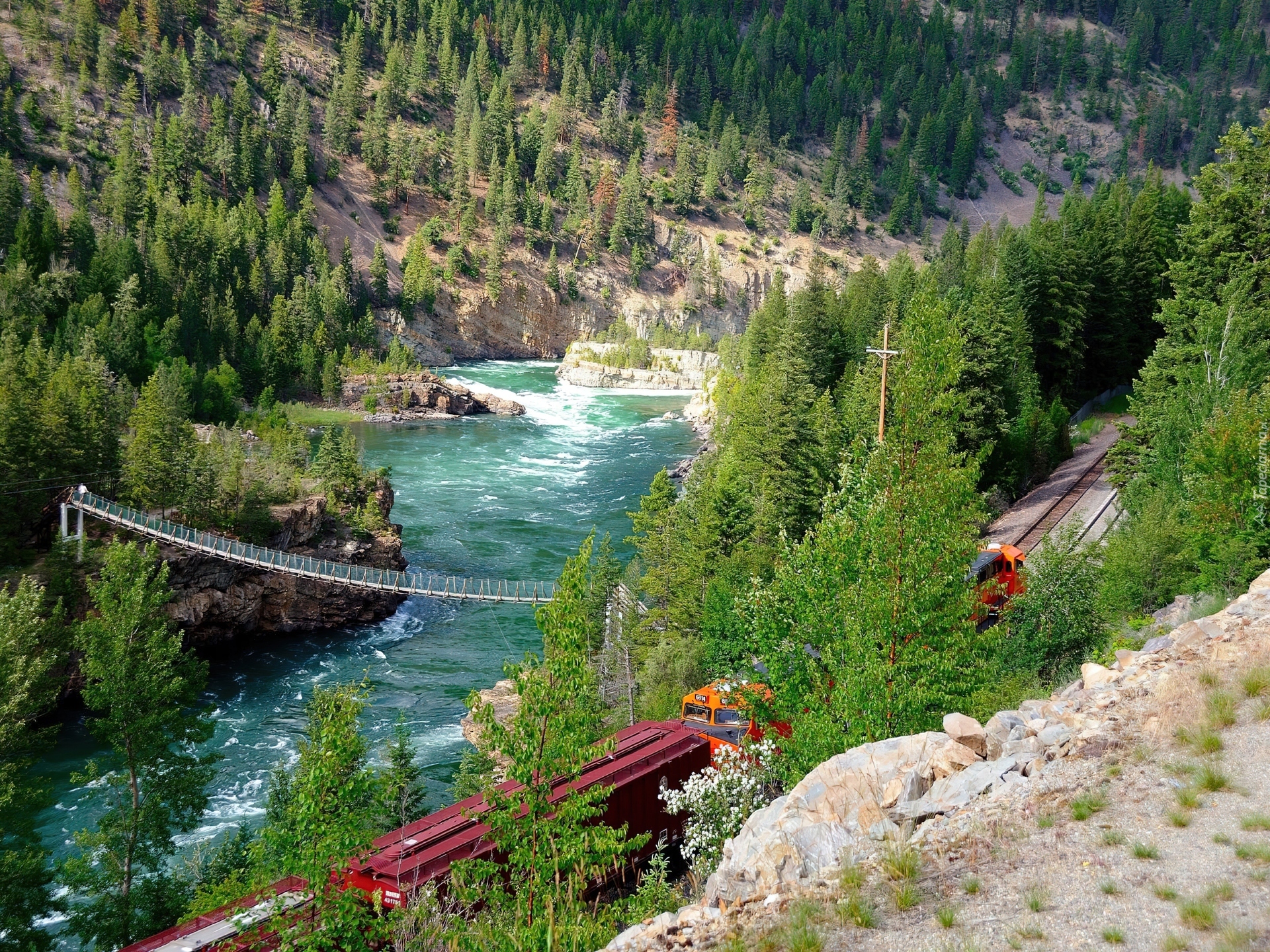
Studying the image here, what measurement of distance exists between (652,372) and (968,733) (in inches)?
3818

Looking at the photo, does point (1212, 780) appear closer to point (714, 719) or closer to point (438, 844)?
point (438, 844)

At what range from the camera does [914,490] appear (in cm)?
1614

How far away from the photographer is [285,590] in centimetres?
4031

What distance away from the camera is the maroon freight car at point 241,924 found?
12.1 metres

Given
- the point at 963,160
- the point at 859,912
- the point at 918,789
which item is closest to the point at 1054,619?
the point at 918,789

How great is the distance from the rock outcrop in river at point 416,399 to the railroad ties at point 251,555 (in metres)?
43.5

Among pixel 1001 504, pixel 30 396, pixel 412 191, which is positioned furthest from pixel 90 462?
pixel 412 191

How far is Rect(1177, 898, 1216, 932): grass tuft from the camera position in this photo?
6988 millimetres

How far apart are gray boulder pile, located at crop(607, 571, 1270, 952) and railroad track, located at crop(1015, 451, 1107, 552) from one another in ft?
65.1

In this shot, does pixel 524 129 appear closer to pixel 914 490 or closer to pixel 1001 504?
pixel 1001 504

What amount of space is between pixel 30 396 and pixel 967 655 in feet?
124

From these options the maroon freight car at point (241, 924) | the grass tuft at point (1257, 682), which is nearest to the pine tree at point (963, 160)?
the grass tuft at point (1257, 682)

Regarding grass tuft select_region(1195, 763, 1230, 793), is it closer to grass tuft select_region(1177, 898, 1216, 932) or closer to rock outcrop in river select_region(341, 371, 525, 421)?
grass tuft select_region(1177, 898, 1216, 932)

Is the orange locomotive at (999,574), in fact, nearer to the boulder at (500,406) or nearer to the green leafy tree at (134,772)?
the green leafy tree at (134,772)
